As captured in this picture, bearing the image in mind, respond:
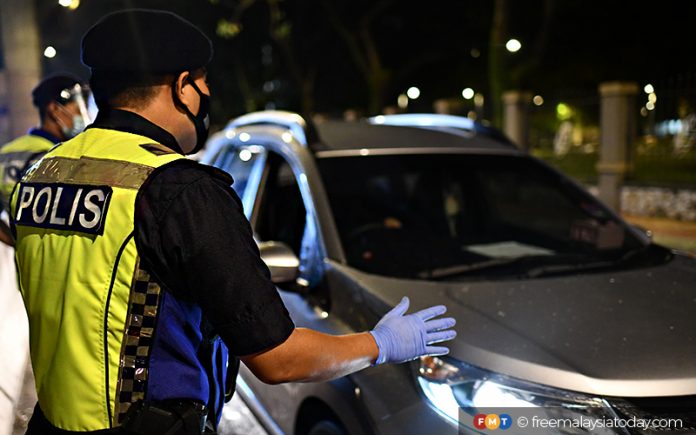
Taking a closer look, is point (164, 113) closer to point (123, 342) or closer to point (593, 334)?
point (123, 342)

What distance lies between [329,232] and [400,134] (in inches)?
45.5

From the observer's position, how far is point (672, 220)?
43.2ft

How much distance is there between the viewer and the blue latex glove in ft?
5.97

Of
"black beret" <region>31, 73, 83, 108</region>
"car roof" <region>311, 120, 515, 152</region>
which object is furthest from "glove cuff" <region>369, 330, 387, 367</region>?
"black beret" <region>31, 73, 83, 108</region>

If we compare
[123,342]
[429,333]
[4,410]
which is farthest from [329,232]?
[4,410]

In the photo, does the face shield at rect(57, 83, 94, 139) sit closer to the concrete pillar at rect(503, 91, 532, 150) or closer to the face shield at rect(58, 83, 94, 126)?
the face shield at rect(58, 83, 94, 126)

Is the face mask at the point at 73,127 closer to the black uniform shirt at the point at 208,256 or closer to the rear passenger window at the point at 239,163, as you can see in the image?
the rear passenger window at the point at 239,163

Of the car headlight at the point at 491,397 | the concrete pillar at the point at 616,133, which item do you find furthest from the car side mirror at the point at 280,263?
the concrete pillar at the point at 616,133

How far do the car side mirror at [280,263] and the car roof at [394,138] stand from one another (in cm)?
80

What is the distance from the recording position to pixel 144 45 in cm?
173

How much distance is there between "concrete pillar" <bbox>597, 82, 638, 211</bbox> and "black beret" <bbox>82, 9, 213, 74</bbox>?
1345cm

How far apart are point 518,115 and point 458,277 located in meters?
14.8

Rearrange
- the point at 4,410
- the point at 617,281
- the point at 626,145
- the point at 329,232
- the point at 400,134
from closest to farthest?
the point at 617,281
the point at 329,232
the point at 4,410
the point at 400,134
the point at 626,145

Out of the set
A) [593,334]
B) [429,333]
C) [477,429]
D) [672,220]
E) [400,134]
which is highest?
[400,134]
